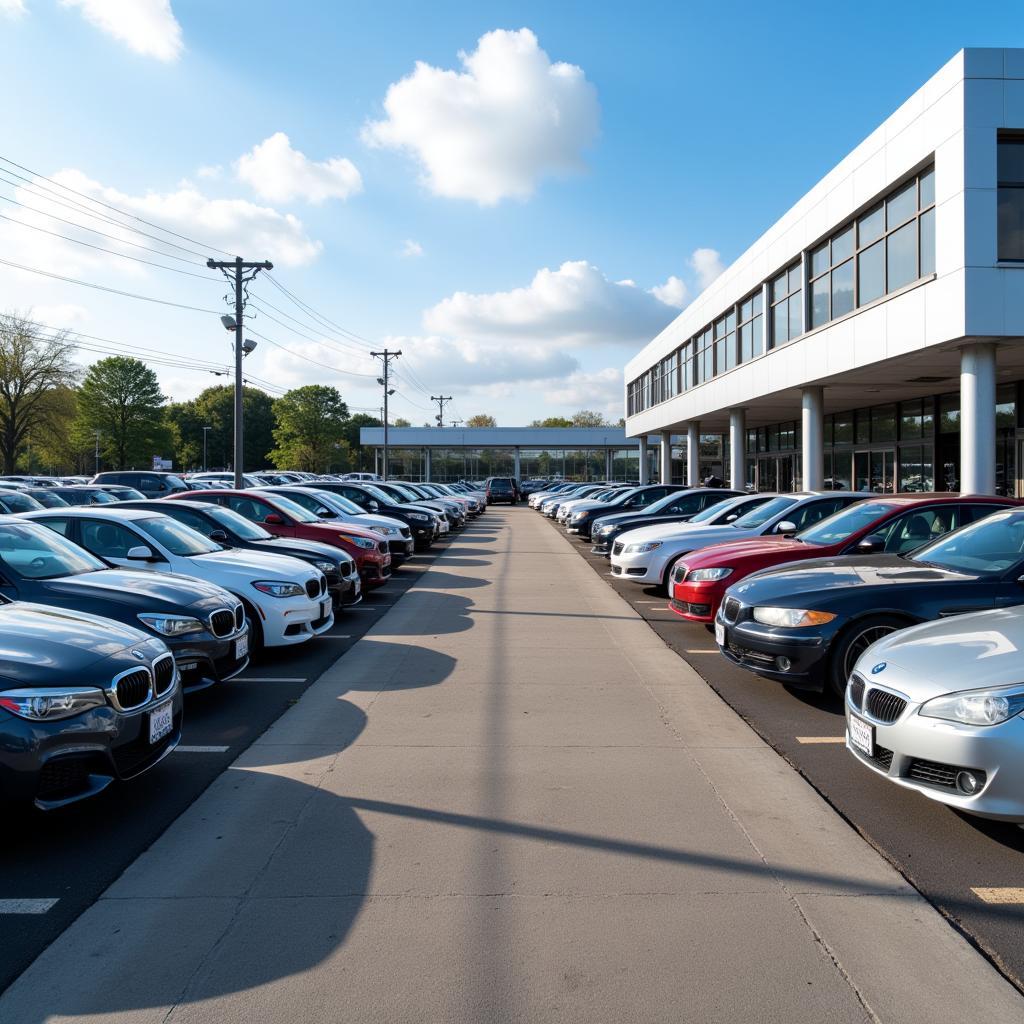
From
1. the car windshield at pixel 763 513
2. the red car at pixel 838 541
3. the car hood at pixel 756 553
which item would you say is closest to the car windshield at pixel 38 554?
the red car at pixel 838 541

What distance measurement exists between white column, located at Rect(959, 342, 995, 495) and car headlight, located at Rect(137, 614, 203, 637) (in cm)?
1387

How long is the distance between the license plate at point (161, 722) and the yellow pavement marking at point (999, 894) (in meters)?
4.16

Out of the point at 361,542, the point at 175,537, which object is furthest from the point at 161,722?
the point at 361,542

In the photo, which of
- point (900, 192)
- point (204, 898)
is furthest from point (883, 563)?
point (900, 192)

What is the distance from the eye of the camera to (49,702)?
4320 mm

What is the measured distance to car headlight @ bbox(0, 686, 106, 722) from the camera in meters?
4.23

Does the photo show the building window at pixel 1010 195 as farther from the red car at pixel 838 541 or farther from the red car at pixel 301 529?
the red car at pixel 301 529

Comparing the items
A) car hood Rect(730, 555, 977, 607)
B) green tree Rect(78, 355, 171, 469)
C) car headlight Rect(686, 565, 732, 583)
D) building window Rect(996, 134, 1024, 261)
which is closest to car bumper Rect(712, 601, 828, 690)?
car hood Rect(730, 555, 977, 607)

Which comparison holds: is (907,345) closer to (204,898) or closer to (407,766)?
(407,766)

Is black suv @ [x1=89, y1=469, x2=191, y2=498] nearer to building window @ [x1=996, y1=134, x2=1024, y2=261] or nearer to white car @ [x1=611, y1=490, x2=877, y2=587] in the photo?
white car @ [x1=611, y1=490, x2=877, y2=587]

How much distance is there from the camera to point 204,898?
3.88 m

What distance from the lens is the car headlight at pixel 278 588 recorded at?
349 inches

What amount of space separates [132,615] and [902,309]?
1528cm

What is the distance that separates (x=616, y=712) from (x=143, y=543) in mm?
4965
